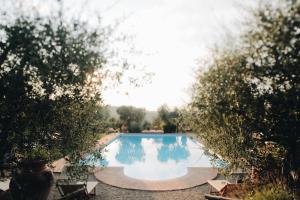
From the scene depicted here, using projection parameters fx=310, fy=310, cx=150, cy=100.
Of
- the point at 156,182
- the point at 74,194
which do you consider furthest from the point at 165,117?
the point at 74,194

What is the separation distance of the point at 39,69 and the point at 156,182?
8.99m

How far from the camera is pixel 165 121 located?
34.5 meters

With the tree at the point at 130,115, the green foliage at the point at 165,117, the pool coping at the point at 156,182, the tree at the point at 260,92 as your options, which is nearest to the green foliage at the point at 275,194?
the tree at the point at 260,92

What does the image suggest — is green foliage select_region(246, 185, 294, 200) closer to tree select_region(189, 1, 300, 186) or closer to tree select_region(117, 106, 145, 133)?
tree select_region(189, 1, 300, 186)

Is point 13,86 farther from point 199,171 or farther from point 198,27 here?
point 199,171

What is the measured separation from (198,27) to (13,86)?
3999 mm

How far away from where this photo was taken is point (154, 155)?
24141 mm

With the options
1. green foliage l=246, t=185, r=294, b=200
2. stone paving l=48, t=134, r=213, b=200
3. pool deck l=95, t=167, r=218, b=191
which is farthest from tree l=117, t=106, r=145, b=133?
green foliage l=246, t=185, r=294, b=200

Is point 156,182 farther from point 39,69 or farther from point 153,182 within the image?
point 39,69

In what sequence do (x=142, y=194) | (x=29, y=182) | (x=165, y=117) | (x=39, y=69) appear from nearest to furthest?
(x=39, y=69) → (x=29, y=182) → (x=142, y=194) → (x=165, y=117)

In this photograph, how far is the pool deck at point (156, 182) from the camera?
475 inches

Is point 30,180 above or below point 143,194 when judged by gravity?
above

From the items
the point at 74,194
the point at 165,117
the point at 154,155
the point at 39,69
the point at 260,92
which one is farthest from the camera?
the point at 165,117

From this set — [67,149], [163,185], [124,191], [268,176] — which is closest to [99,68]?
[67,149]
